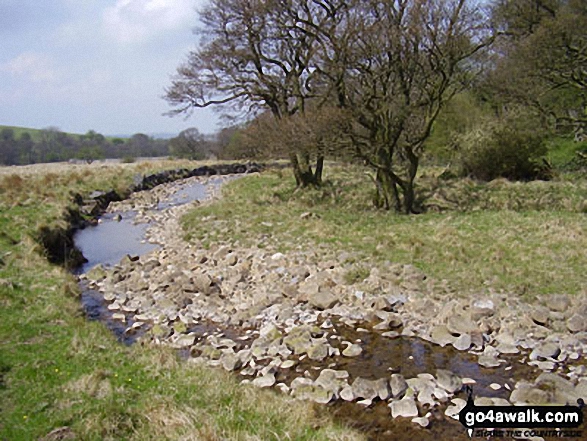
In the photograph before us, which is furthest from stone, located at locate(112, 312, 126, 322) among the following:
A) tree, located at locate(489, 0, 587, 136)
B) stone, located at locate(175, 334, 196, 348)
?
tree, located at locate(489, 0, 587, 136)

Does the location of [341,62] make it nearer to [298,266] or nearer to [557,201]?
[298,266]

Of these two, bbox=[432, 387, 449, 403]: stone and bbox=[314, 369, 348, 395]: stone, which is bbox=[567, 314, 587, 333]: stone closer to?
bbox=[432, 387, 449, 403]: stone

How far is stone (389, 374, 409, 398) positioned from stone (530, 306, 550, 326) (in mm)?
3311

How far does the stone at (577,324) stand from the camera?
8.46 metres

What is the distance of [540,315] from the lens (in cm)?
879

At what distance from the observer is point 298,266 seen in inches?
477

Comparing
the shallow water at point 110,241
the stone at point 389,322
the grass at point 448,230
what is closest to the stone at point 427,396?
the stone at point 389,322

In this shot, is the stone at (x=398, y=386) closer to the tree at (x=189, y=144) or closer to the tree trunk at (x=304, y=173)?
the tree trunk at (x=304, y=173)

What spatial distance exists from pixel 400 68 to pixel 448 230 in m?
5.92

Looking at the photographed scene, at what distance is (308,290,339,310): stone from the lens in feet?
33.7

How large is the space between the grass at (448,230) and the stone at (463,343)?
5.45ft

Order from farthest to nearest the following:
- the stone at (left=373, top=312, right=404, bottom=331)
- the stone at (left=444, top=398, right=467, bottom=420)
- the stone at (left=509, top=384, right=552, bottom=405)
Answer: the stone at (left=373, top=312, right=404, bottom=331) < the stone at (left=509, top=384, right=552, bottom=405) < the stone at (left=444, top=398, right=467, bottom=420)

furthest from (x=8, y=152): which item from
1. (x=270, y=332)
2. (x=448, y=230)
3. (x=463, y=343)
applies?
(x=463, y=343)

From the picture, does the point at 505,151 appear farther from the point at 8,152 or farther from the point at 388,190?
the point at 8,152
